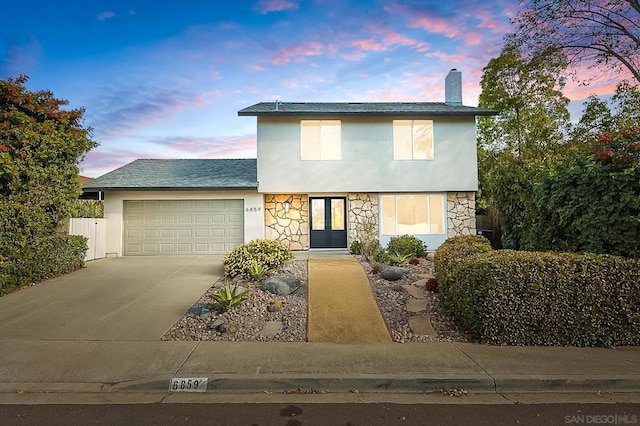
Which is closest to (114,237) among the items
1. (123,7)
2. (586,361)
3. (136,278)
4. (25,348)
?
(136,278)

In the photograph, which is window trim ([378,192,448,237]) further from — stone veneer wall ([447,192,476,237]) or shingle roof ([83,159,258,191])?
shingle roof ([83,159,258,191])

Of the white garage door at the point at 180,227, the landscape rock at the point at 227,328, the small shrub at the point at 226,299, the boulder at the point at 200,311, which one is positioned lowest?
the landscape rock at the point at 227,328

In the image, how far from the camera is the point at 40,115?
8.15m

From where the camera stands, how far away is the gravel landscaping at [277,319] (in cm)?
498

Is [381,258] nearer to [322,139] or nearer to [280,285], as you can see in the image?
[280,285]

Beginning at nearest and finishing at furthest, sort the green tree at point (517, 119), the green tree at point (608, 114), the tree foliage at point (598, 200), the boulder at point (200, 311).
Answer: the tree foliage at point (598, 200) → the boulder at point (200, 311) → the green tree at point (608, 114) → the green tree at point (517, 119)

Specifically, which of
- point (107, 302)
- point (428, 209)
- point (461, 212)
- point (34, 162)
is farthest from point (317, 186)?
point (34, 162)

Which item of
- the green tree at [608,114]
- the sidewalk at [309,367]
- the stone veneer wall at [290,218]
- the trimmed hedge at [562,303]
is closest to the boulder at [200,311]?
the sidewalk at [309,367]

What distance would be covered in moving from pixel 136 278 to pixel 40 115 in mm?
4590

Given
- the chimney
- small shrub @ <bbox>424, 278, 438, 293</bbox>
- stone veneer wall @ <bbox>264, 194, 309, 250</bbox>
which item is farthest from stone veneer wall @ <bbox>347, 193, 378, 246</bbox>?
small shrub @ <bbox>424, 278, 438, 293</bbox>

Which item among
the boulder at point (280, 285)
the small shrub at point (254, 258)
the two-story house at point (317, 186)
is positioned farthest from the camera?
the two-story house at point (317, 186)

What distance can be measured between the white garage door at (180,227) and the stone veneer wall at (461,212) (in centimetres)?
789

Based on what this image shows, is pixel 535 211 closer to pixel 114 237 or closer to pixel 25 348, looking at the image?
pixel 25 348

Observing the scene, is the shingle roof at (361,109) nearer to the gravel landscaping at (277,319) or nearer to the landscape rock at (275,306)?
the gravel landscaping at (277,319)
